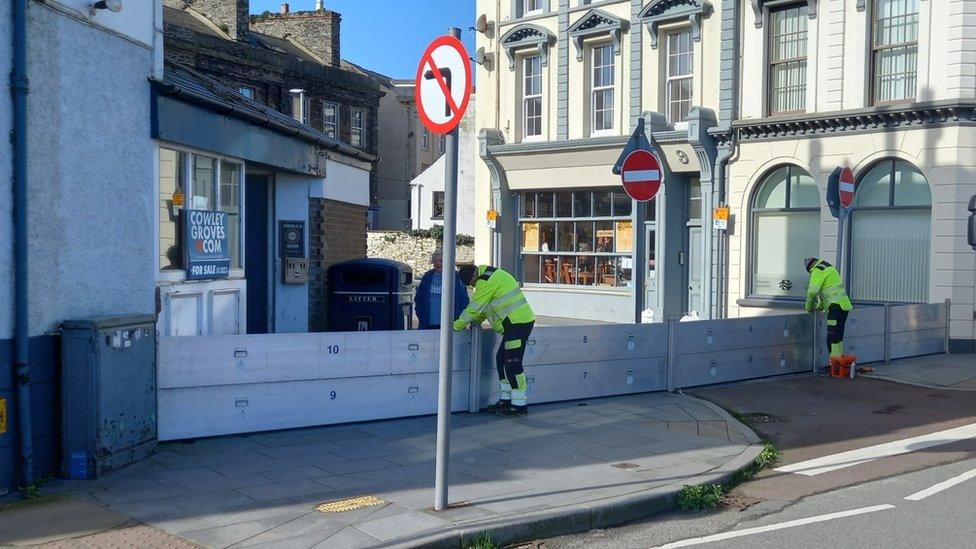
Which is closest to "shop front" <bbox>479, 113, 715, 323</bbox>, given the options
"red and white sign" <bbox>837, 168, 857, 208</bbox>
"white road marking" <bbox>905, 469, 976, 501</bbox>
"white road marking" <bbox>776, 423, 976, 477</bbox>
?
"red and white sign" <bbox>837, 168, 857, 208</bbox>

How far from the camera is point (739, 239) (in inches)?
797

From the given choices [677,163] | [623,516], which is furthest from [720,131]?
[623,516]

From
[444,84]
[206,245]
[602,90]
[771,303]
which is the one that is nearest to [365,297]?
[206,245]

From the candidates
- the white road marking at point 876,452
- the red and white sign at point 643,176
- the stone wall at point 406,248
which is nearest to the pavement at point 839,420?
the white road marking at point 876,452

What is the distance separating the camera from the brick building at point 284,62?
26.5m

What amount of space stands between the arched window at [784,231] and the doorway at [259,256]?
1131 cm

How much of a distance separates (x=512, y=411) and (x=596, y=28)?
48.0 ft

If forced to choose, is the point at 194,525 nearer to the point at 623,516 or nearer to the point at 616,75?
the point at 623,516

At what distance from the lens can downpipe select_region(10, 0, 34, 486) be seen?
6559 millimetres

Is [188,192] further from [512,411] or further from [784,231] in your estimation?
[784,231]

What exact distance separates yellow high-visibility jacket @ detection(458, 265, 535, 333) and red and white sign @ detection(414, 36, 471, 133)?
138 inches

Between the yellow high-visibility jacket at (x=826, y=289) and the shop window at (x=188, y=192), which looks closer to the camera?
the shop window at (x=188, y=192)

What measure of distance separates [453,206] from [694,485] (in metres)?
2.83

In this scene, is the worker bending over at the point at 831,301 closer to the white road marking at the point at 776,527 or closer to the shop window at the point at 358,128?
the white road marking at the point at 776,527
